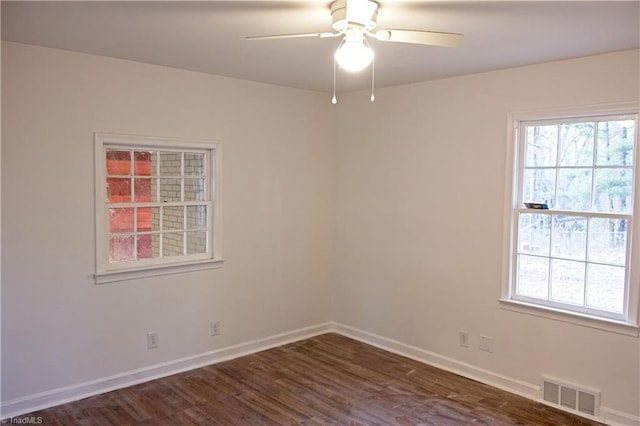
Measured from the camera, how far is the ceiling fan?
229 centimetres

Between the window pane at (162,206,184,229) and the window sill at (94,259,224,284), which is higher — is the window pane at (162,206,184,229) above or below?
above

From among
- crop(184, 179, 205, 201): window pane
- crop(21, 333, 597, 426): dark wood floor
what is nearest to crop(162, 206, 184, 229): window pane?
crop(184, 179, 205, 201): window pane

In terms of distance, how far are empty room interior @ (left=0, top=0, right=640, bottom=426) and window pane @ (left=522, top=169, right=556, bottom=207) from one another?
0.05ft

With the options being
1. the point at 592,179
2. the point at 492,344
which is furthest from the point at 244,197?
the point at 592,179

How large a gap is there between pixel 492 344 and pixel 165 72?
344 centimetres

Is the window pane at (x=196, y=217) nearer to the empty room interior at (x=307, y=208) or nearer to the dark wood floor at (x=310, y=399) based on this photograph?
the empty room interior at (x=307, y=208)

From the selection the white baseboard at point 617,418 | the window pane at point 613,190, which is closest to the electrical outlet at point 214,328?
the white baseboard at point 617,418

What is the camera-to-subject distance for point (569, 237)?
358 cm

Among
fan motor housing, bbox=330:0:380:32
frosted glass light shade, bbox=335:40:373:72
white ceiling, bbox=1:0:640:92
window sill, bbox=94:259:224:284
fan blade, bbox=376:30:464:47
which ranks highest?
white ceiling, bbox=1:0:640:92

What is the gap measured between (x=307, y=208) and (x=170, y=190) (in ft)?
4.78

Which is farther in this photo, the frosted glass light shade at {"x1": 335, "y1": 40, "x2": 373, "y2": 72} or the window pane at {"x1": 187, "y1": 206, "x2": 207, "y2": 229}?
the window pane at {"x1": 187, "y1": 206, "x2": 207, "y2": 229}

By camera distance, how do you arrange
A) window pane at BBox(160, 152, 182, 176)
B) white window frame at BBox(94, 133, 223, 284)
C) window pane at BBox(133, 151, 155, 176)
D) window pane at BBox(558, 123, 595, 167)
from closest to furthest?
1. window pane at BBox(558, 123, 595, 167)
2. white window frame at BBox(94, 133, 223, 284)
3. window pane at BBox(133, 151, 155, 176)
4. window pane at BBox(160, 152, 182, 176)

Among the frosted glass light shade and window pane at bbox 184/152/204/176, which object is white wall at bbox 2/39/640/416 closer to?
window pane at bbox 184/152/204/176

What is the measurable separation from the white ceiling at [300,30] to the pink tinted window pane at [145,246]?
1398mm
